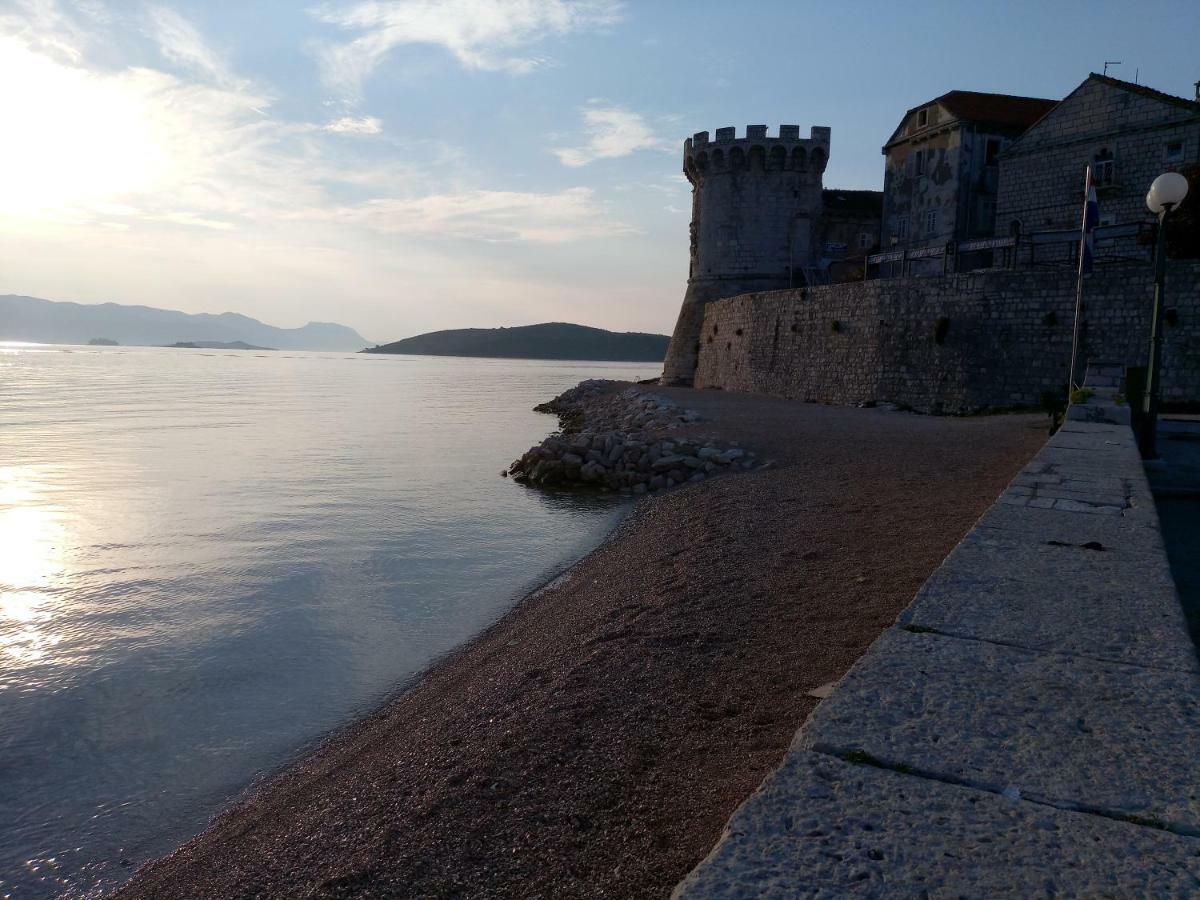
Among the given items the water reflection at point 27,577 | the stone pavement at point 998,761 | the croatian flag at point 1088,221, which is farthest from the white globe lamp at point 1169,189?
the water reflection at point 27,577

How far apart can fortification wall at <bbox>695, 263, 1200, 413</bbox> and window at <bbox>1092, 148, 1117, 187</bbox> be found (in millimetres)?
10777

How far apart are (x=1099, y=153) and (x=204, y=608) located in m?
30.5

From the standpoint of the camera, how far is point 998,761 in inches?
76.6

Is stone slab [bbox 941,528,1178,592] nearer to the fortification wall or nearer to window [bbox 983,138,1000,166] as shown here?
the fortification wall

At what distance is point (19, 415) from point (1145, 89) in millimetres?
40774

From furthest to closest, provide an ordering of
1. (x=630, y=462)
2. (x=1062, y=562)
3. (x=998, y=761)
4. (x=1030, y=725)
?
(x=630, y=462)
(x=1062, y=562)
(x=1030, y=725)
(x=998, y=761)

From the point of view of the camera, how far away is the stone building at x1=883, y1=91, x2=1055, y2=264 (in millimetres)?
30484

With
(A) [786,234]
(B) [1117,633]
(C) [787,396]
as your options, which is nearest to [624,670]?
(B) [1117,633]

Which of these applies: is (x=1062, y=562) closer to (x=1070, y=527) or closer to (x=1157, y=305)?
(x=1070, y=527)

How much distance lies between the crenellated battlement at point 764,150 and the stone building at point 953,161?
3.71 m

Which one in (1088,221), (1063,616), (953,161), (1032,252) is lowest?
(1063,616)

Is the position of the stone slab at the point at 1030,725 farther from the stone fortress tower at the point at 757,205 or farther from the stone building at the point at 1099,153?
the stone fortress tower at the point at 757,205

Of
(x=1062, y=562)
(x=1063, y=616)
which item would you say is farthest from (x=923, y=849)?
(x=1062, y=562)

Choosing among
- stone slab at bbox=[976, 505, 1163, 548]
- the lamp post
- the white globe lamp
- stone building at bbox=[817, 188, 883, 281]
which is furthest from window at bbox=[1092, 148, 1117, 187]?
stone slab at bbox=[976, 505, 1163, 548]
